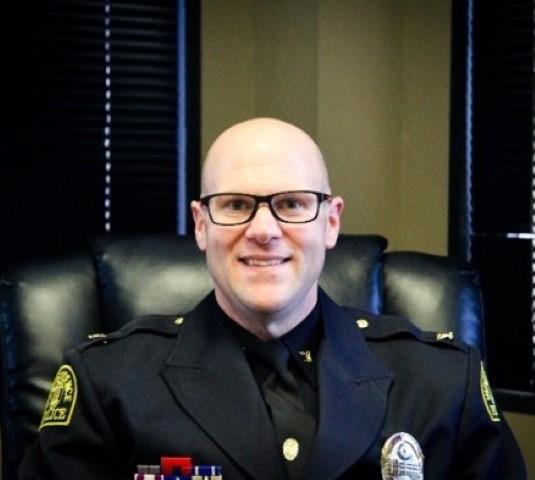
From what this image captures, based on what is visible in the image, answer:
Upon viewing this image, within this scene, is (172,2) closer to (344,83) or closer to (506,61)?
(344,83)

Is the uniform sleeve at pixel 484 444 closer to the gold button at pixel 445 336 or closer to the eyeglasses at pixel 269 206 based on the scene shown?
the gold button at pixel 445 336

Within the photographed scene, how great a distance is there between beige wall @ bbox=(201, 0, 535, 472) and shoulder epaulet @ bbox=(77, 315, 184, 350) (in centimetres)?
104

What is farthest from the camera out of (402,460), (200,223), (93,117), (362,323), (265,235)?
(93,117)

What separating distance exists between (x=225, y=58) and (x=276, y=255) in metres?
1.35

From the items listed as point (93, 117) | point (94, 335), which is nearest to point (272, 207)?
point (94, 335)

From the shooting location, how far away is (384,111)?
8.65 feet

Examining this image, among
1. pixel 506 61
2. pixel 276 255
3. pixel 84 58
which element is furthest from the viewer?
pixel 84 58

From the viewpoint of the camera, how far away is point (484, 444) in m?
1.56

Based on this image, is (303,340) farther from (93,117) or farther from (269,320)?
(93,117)

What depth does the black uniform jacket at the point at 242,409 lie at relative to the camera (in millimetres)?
1482

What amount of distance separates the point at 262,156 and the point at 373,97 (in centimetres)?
115

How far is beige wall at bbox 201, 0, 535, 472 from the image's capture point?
2592 millimetres

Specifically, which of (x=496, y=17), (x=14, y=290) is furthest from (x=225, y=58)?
(x=14, y=290)

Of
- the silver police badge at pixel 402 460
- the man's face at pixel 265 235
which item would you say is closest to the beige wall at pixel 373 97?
the man's face at pixel 265 235
